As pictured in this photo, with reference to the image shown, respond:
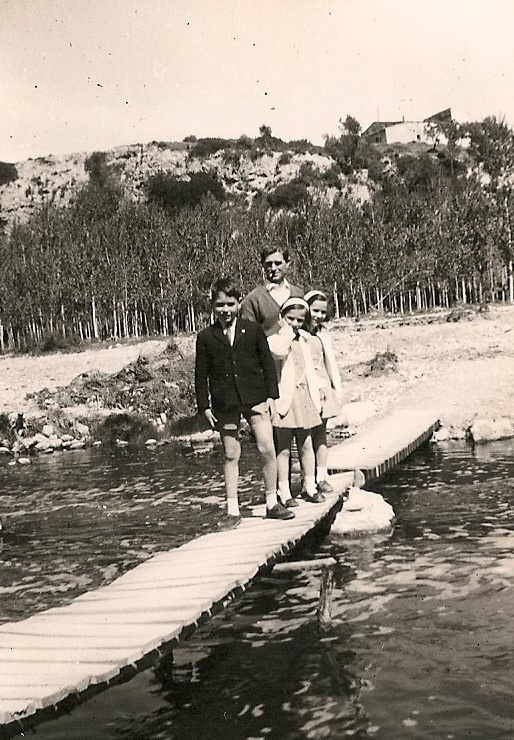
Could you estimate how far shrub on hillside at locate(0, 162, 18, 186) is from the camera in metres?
106

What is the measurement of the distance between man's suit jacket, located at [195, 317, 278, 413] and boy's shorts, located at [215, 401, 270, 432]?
0.20 feet

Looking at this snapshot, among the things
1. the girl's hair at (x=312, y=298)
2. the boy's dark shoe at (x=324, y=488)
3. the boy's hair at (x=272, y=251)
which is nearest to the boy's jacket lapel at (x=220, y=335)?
the boy's hair at (x=272, y=251)

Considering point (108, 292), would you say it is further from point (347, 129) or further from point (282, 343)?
point (347, 129)

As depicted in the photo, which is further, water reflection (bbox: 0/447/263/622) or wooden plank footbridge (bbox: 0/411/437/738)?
water reflection (bbox: 0/447/263/622)

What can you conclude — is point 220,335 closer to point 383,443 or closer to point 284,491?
point 284,491

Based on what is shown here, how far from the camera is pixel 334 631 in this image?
506 cm

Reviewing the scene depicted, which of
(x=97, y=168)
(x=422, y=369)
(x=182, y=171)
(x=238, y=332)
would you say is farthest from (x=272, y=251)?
(x=97, y=168)

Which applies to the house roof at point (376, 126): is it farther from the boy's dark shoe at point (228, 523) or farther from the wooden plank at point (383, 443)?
the boy's dark shoe at point (228, 523)

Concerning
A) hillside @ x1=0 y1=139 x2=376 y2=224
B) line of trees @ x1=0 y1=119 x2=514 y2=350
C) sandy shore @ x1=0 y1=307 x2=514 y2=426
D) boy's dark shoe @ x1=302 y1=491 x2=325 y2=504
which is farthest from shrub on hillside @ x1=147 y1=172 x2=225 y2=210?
boy's dark shoe @ x1=302 y1=491 x2=325 y2=504

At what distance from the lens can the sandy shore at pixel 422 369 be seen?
17.4 meters

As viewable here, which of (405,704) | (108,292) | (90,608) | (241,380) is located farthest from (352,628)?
(108,292)

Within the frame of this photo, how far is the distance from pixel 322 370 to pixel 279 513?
1.61m

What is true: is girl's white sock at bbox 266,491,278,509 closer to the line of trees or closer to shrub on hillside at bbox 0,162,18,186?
the line of trees

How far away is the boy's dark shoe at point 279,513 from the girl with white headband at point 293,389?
524mm
